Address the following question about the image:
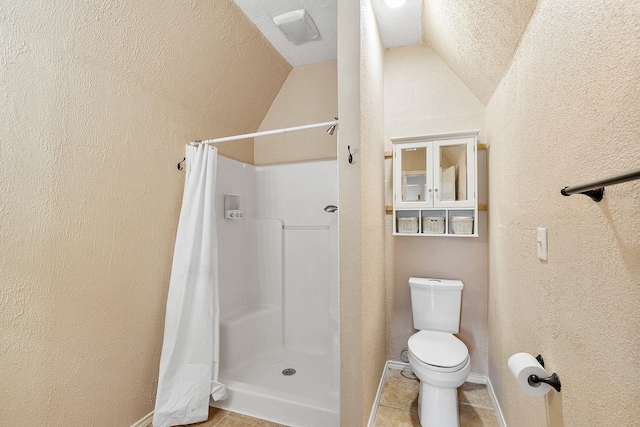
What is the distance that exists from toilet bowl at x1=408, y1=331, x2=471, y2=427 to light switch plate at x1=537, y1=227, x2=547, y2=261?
0.87 m

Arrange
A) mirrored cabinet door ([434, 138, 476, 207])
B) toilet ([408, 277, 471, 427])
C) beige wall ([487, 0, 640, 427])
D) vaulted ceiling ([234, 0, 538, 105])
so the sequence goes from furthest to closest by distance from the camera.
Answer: mirrored cabinet door ([434, 138, 476, 207]), toilet ([408, 277, 471, 427]), vaulted ceiling ([234, 0, 538, 105]), beige wall ([487, 0, 640, 427])

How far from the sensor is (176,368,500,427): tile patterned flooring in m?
1.76

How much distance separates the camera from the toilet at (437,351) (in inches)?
64.6

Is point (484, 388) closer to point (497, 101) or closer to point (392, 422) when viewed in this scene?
point (392, 422)

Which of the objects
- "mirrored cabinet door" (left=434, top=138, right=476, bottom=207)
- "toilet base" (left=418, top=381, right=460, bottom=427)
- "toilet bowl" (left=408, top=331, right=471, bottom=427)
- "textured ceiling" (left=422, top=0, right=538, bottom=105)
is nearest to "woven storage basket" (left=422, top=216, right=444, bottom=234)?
"mirrored cabinet door" (left=434, top=138, right=476, bottom=207)

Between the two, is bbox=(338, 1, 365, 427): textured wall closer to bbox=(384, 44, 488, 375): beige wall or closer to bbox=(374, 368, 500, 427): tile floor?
bbox=(374, 368, 500, 427): tile floor

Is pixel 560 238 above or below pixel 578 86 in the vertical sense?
below

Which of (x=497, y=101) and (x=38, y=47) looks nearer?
(x=38, y=47)

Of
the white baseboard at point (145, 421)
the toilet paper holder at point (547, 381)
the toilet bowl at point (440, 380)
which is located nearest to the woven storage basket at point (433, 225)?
the toilet bowl at point (440, 380)

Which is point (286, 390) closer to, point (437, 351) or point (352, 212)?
point (437, 351)

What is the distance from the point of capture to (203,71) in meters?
1.97

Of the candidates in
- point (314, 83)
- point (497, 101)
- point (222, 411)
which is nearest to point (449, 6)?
point (497, 101)

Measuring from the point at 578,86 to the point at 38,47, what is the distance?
6.70 feet

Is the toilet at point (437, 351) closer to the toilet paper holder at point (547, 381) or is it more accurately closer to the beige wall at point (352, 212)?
the beige wall at point (352, 212)
